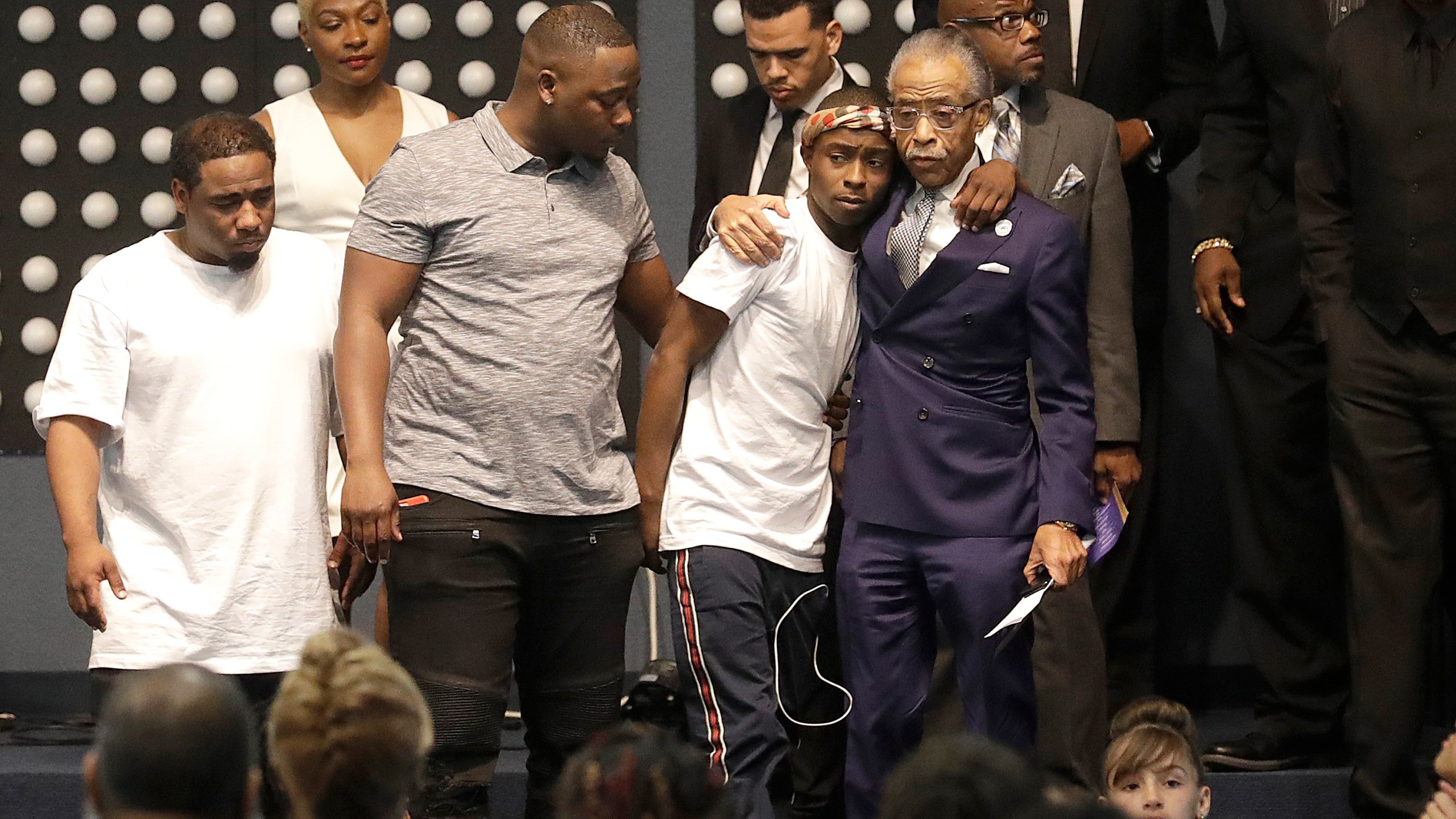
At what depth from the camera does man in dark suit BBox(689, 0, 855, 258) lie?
3.64 m

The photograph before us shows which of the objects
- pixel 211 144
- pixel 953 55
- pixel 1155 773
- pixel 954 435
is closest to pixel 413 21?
pixel 211 144

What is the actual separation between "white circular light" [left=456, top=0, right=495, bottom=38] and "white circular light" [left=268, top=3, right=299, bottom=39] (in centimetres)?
41

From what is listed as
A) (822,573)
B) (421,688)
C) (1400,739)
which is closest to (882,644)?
(822,573)

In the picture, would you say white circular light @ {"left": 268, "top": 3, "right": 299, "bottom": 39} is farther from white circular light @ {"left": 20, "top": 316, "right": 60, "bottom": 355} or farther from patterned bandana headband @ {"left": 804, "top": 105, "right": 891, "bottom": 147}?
patterned bandana headband @ {"left": 804, "top": 105, "right": 891, "bottom": 147}

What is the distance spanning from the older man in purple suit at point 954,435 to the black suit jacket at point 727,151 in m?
0.58

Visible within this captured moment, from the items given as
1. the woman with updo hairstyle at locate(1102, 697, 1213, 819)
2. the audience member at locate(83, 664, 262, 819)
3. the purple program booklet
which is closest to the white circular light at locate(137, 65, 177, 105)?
the purple program booklet

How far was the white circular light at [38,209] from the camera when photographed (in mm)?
4871

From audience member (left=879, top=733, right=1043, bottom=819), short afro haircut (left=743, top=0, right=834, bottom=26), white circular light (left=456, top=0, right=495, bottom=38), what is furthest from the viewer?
white circular light (left=456, top=0, right=495, bottom=38)

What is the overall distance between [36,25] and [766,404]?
8.57 feet

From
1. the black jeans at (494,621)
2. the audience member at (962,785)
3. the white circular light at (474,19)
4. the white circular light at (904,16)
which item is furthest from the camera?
the white circular light at (474,19)

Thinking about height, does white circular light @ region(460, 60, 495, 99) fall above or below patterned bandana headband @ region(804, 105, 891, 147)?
below

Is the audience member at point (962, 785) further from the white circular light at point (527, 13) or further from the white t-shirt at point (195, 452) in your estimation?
the white circular light at point (527, 13)

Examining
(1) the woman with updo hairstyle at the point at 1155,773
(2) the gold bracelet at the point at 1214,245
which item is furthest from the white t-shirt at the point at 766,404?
(2) the gold bracelet at the point at 1214,245

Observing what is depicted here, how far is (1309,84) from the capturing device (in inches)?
153
